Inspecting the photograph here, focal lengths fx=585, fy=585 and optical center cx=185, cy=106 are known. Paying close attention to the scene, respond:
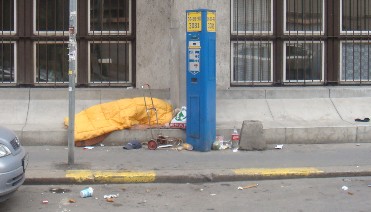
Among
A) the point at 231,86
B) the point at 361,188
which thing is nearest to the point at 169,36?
the point at 231,86

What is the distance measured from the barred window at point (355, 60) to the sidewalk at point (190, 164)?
7.49 ft

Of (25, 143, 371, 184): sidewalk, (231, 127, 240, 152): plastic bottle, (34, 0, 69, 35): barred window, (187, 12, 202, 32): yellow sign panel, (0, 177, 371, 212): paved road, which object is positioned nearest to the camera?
(0, 177, 371, 212): paved road

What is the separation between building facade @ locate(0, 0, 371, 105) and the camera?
12.0 metres

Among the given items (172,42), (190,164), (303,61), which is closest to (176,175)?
(190,164)

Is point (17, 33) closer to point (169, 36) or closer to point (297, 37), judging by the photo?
point (169, 36)

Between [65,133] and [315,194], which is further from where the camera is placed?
[65,133]

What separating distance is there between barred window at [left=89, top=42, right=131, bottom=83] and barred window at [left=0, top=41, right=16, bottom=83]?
5.29 feet

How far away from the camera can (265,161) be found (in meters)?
9.74

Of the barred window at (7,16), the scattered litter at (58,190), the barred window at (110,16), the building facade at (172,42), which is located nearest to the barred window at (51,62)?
the building facade at (172,42)

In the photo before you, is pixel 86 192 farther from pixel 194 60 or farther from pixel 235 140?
pixel 235 140

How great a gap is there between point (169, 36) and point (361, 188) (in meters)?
5.30

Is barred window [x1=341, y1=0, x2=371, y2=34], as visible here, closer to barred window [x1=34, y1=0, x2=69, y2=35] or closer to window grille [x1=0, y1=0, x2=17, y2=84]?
barred window [x1=34, y1=0, x2=69, y2=35]

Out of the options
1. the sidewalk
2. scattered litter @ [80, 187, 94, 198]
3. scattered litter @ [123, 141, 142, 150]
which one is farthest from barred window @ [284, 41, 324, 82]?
scattered litter @ [80, 187, 94, 198]

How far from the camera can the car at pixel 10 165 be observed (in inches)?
256
